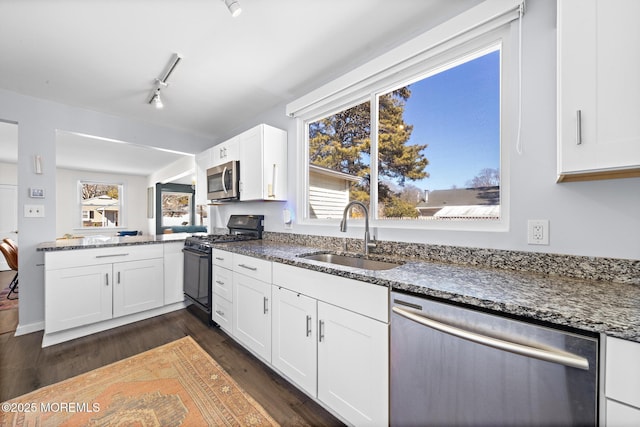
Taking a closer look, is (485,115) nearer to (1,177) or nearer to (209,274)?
(209,274)

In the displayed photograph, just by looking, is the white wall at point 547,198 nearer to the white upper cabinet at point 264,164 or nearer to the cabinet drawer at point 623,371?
the cabinet drawer at point 623,371

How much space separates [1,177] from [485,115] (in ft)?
28.6

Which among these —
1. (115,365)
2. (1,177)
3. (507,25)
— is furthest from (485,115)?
(1,177)

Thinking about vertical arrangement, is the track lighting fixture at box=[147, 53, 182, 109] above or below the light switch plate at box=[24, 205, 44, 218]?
above

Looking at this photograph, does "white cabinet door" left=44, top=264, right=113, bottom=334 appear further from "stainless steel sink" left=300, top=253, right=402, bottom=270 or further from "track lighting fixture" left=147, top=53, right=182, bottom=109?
"stainless steel sink" left=300, top=253, right=402, bottom=270

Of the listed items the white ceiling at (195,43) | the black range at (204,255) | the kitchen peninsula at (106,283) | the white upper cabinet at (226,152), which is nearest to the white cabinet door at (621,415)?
the white ceiling at (195,43)

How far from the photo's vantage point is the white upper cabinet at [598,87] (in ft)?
2.75

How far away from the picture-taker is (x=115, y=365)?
198 cm

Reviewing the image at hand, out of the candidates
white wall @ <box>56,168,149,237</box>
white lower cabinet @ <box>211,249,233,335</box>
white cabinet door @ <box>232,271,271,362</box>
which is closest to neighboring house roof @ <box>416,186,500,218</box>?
white cabinet door @ <box>232,271,271,362</box>

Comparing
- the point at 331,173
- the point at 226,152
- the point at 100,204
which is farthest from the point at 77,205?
the point at 331,173

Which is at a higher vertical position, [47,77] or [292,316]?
[47,77]

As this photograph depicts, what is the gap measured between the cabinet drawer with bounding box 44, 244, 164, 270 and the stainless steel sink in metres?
2.04

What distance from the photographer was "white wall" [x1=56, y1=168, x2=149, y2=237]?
654cm

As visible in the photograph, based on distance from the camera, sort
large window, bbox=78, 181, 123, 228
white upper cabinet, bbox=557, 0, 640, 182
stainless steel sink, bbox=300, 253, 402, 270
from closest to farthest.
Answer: white upper cabinet, bbox=557, 0, 640, 182 < stainless steel sink, bbox=300, 253, 402, 270 < large window, bbox=78, 181, 123, 228
